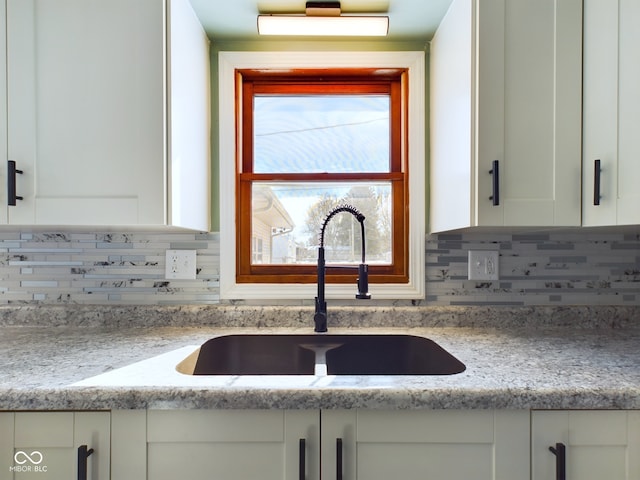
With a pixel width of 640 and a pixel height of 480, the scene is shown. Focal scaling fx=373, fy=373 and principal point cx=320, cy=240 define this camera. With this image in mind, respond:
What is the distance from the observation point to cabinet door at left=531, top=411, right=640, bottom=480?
0.83 meters

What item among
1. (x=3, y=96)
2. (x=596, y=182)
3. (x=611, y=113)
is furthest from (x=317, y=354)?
(x=3, y=96)

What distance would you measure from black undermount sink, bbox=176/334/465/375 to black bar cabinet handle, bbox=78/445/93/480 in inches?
19.7

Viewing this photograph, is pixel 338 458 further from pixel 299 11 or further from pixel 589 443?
pixel 299 11

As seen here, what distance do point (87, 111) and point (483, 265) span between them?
57.2 inches

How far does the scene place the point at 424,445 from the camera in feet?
2.76

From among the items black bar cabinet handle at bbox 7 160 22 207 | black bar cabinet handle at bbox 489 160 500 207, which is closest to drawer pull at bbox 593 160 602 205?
black bar cabinet handle at bbox 489 160 500 207

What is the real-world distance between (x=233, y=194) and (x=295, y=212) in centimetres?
26

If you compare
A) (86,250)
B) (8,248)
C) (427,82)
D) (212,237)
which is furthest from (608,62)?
(8,248)

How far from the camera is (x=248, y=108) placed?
1.55 m

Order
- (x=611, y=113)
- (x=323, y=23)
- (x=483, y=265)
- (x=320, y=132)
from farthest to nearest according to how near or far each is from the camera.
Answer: (x=320, y=132)
(x=483, y=265)
(x=323, y=23)
(x=611, y=113)

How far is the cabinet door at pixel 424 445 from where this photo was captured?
32.7 inches

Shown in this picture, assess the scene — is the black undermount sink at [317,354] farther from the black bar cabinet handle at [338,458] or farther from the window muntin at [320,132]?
the window muntin at [320,132]

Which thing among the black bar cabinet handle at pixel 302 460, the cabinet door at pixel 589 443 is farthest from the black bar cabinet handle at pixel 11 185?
the cabinet door at pixel 589 443

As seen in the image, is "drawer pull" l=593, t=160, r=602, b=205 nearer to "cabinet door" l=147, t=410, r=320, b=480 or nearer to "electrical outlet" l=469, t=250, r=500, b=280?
"electrical outlet" l=469, t=250, r=500, b=280
